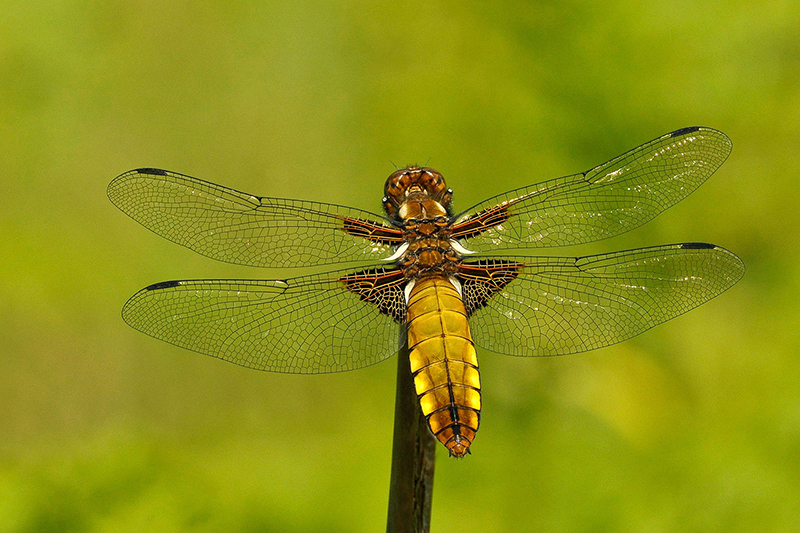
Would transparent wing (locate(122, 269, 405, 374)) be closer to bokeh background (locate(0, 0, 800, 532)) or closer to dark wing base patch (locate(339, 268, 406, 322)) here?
dark wing base patch (locate(339, 268, 406, 322))

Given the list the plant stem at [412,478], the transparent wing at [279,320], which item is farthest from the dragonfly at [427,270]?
the plant stem at [412,478]

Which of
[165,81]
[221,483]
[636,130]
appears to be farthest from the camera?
[165,81]

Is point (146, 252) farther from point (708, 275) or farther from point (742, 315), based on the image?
point (742, 315)

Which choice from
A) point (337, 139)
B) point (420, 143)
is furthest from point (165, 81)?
point (420, 143)

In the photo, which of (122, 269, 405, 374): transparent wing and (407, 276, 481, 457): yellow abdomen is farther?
(122, 269, 405, 374): transparent wing

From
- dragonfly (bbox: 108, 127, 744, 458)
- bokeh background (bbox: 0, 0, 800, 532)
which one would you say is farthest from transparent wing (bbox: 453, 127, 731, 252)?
bokeh background (bbox: 0, 0, 800, 532)

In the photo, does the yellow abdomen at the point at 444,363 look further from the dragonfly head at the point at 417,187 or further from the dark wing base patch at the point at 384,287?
the dragonfly head at the point at 417,187
